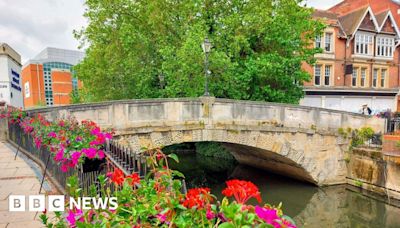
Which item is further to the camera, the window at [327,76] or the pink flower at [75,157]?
the window at [327,76]

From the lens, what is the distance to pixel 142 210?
1.59 metres

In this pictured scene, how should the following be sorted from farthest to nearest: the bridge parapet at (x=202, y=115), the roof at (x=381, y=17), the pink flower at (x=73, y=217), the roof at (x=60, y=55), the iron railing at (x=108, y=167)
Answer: the roof at (x=60, y=55)
the roof at (x=381, y=17)
the bridge parapet at (x=202, y=115)
the iron railing at (x=108, y=167)
the pink flower at (x=73, y=217)

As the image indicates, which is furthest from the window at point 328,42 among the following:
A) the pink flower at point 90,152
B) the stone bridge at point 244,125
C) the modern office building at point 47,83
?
the modern office building at point 47,83

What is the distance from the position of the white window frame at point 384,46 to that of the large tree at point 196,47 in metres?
13.8

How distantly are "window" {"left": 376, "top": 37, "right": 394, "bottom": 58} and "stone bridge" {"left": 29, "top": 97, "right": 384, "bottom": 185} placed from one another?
48.9 feet

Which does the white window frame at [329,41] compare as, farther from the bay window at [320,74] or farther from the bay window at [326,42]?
the bay window at [320,74]

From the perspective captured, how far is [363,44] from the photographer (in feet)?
74.8

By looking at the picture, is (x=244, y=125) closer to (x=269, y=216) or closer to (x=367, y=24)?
(x=269, y=216)

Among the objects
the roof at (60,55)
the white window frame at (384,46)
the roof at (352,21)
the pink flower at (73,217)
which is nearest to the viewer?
the pink flower at (73,217)

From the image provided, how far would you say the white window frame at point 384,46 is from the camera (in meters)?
23.5

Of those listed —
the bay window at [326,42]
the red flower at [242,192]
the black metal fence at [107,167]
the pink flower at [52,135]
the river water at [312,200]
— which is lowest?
the river water at [312,200]

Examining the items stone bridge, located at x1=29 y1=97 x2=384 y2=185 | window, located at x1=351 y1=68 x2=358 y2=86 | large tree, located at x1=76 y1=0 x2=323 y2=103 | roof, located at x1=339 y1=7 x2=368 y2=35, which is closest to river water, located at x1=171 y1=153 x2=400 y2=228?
stone bridge, located at x1=29 y1=97 x2=384 y2=185

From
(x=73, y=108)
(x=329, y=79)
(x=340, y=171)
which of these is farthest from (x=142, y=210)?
(x=329, y=79)

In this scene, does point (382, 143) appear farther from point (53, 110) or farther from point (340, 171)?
point (53, 110)
